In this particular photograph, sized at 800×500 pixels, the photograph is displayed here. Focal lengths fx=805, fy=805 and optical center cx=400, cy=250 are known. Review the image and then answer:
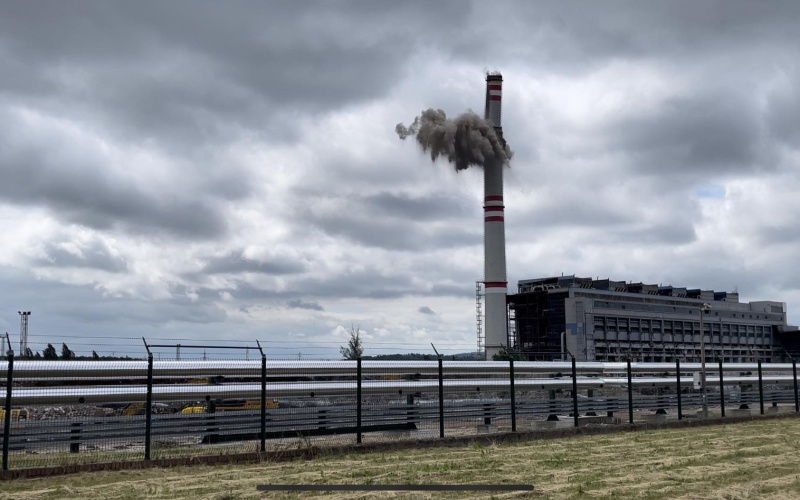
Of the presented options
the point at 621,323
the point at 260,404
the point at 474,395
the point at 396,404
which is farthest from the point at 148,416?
the point at 621,323

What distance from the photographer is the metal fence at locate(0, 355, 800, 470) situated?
1355 cm

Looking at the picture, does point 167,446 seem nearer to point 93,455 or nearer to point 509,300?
point 93,455

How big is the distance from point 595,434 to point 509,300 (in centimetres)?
6492

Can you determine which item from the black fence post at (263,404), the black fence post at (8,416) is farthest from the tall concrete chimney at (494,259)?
the black fence post at (8,416)

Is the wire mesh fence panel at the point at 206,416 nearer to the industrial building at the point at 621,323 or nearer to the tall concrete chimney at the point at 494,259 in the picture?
the tall concrete chimney at the point at 494,259

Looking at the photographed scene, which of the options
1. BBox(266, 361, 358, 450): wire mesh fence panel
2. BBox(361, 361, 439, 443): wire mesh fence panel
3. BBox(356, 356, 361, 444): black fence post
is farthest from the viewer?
BBox(361, 361, 439, 443): wire mesh fence panel

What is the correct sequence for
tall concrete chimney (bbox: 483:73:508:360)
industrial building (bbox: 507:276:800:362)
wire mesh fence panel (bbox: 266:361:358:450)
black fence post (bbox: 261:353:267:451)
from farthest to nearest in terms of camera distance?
industrial building (bbox: 507:276:800:362) → tall concrete chimney (bbox: 483:73:508:360) → wire mesh fence panel (bbox: 266:361:358:450) → black fence post (bbox: 261:353:267:451)

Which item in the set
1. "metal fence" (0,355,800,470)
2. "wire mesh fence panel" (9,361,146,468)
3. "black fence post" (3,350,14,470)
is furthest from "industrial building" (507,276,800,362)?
"black fence post" (3,350,14,470)

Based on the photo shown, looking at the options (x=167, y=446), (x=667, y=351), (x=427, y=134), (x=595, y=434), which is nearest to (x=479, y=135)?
(x=427, y=134)

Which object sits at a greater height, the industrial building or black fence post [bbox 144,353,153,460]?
the industrial building

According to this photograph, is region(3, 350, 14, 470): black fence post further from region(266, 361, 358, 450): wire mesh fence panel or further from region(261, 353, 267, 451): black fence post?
region(266, 361, 358, 450): wire mesh fence panel

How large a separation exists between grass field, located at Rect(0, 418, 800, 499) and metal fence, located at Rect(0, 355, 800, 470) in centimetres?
125

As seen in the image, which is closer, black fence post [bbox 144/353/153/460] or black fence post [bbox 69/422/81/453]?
black fence post [bbox 69/422/81/453]

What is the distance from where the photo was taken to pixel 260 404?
18.1 metres
